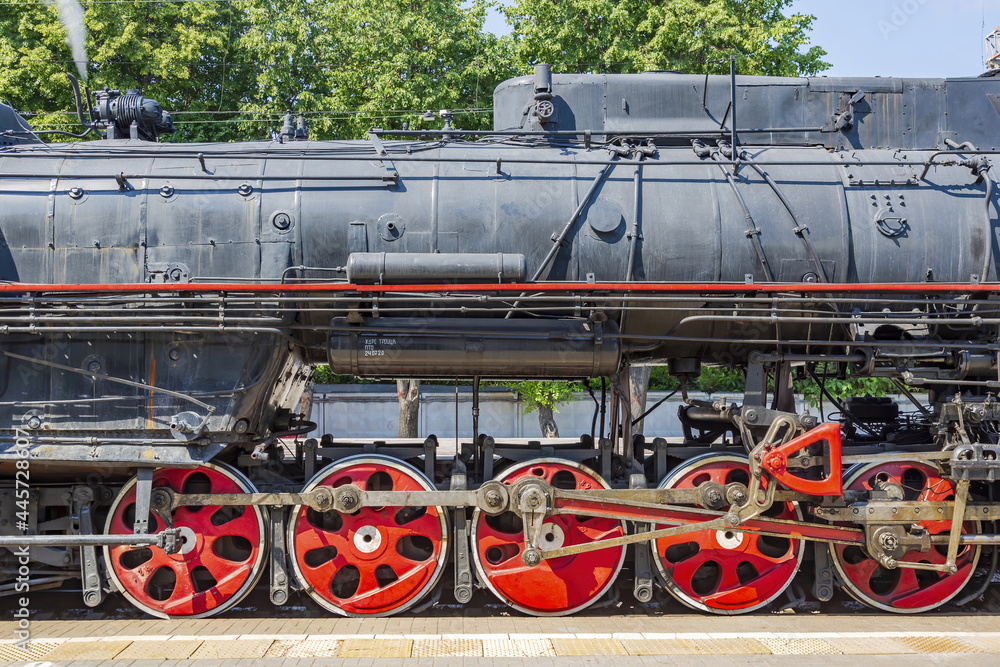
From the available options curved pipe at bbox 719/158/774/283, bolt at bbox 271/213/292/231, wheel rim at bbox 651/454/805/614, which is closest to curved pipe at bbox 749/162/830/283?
curved pipe at bbox 719/158/774/283

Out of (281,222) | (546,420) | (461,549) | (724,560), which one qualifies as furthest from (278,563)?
(546,420)

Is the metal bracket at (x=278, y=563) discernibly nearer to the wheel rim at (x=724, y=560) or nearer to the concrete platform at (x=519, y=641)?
the concrete platform at (x=519, y=641)

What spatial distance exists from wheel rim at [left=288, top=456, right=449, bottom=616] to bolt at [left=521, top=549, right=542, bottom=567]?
2.31ft

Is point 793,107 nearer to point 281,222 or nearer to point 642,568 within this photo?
point 642,568

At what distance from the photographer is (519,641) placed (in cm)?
547

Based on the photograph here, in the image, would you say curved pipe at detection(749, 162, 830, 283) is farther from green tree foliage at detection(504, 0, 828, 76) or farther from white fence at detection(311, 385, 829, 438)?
white fence at detection(311, 385, 829, 438)

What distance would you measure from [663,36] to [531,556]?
13146 millimetres

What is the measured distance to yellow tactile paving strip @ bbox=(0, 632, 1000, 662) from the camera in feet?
17.1

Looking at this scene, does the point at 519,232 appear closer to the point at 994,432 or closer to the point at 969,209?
the point at 969,209

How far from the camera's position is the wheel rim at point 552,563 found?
6191 millimetres

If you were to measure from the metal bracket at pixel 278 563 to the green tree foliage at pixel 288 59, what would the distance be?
435 inches

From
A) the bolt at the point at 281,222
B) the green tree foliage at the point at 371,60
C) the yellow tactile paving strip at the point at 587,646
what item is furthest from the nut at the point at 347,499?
the green tree foliage at the point at 371,60

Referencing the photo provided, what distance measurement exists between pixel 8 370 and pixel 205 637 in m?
2.68

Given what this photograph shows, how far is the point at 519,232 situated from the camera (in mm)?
6184
